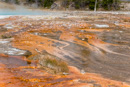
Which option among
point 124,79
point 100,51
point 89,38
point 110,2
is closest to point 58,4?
point 110,2

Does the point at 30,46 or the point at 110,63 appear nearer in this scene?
the point at 110,63

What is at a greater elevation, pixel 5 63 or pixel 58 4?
pixel 58 4

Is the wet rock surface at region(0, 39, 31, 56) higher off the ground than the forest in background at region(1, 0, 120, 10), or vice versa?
the forest in background at region(1, 0, 120, 10)

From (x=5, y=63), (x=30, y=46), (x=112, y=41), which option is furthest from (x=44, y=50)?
(x=112, y=41)

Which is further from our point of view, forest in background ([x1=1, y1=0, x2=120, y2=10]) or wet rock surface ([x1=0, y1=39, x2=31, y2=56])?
forest in background ([x1=1, y1=0, x2=120, y2=10])

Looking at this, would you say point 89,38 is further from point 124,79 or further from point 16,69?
point 16,69

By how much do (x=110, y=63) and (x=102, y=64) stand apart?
0.43 m

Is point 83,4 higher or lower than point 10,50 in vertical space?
higher

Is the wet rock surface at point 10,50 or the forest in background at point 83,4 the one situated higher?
the forest in background at point 83,4

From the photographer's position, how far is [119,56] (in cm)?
751

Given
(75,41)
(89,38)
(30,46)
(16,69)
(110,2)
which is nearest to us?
(16,69)

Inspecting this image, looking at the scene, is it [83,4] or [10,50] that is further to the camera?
[83,4]

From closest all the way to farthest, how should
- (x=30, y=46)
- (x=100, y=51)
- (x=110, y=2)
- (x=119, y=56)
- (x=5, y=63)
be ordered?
(x=5, y=63), (x=119, y=56), (x=100, y=51), (x=30, y=46), (x=110, y=2)

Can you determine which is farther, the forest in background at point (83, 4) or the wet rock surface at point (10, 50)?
the forest in background at point (83, 4)
